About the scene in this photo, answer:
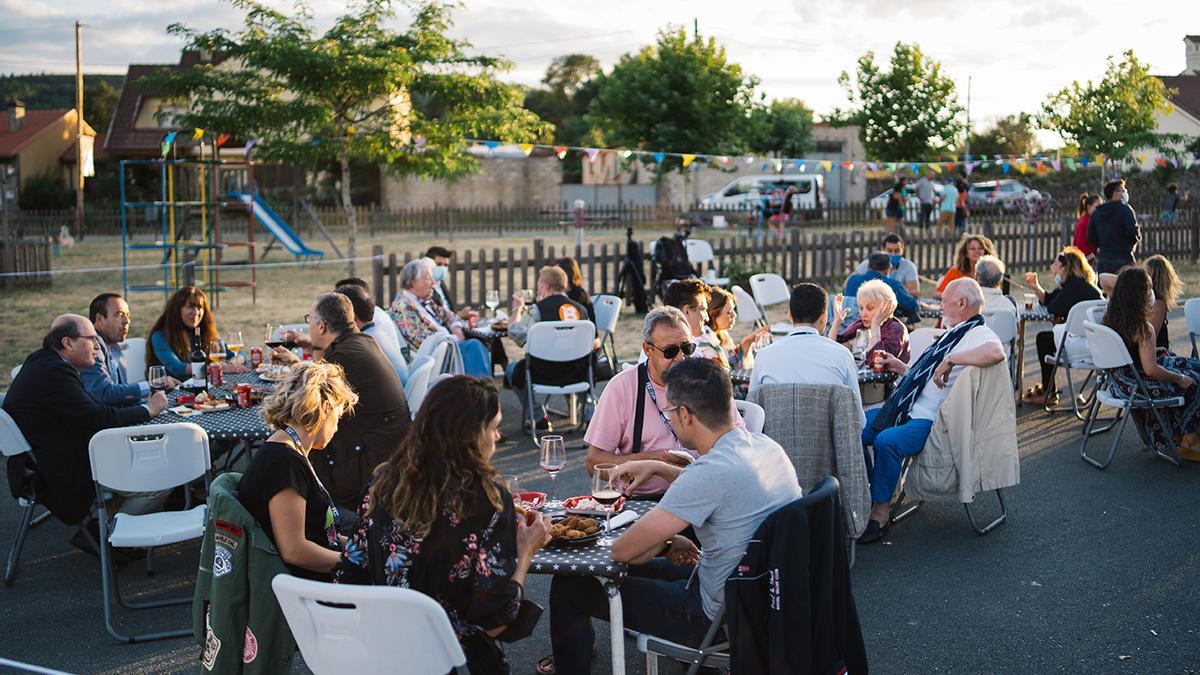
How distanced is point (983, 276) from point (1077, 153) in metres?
18.0

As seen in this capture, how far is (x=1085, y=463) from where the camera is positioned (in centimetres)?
708

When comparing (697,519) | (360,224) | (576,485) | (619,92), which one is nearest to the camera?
(697,519)

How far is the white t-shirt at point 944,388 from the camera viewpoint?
5.54 m

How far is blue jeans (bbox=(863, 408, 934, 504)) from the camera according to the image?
5.54 metres

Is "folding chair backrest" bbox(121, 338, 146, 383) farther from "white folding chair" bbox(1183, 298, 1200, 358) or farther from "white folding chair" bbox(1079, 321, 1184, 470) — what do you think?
"white folding chair" bbox(1183, 298, 1200, 358)

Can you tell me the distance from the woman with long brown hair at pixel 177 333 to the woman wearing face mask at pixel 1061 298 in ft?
19.8

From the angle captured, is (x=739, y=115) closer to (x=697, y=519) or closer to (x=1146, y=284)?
(x=1146, y=284)

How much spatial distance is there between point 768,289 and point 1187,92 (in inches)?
1487

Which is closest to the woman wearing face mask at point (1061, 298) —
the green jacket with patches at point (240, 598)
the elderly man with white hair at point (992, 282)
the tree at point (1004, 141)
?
the elderly man with white hair at point (992, 282)

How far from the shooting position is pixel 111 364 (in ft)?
20.7

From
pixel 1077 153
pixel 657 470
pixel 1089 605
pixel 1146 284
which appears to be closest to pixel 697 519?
pixel 657 470

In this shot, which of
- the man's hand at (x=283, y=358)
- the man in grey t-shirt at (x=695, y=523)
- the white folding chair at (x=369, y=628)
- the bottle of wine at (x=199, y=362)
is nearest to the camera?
the white folding chair at (x=369, y=628)

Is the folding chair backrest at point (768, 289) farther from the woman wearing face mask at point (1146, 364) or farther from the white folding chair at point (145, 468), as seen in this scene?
the white folding chair at point (145, 468)

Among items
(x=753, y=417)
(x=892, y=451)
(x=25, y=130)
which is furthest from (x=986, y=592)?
(x=25, y=130)
